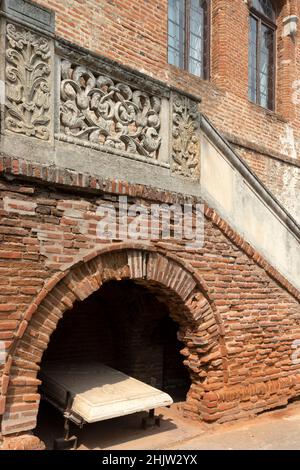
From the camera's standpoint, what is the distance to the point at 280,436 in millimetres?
5520

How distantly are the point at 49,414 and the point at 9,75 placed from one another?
4294 millimetres

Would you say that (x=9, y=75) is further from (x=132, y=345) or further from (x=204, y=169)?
(x=132, y=345)

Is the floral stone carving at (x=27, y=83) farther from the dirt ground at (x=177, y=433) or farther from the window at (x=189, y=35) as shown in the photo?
the window at (x=189, y=35)

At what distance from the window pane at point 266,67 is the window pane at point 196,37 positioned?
1976 mm

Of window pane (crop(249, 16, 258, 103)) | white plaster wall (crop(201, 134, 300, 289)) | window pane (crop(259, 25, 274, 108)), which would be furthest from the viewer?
window pane (crop(259, 25, 274, 108))

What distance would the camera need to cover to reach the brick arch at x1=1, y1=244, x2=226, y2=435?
4.04m

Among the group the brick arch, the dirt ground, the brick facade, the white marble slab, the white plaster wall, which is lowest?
the dirt ground

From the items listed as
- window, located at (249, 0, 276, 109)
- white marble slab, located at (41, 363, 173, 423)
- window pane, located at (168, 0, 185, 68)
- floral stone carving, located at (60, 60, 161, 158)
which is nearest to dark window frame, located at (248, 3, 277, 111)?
window, located at (249, 0, 276, 109)

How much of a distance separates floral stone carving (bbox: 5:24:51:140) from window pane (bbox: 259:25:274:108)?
811 cm

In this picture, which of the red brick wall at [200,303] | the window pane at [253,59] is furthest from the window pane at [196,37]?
the red brick wall at [200,303]

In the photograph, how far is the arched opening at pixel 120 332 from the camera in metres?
6.89

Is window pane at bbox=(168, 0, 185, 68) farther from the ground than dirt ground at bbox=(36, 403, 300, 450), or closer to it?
farther from the ground

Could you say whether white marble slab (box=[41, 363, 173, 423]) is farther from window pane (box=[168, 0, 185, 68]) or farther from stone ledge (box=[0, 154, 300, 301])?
window pane (box=[168, 0, 185, 68])
